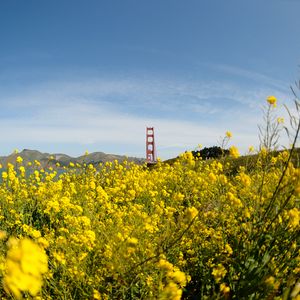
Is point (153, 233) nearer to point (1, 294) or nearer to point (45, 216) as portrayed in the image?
point (1, 294)

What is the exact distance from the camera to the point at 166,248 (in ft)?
6.03

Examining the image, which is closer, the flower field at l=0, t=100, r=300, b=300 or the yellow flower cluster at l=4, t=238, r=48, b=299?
the yellow flower cluster at l=4, t=238, r=48, b=299

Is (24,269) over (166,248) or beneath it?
over

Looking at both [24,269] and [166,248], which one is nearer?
[24,269]

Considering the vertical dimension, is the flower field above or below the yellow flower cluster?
below

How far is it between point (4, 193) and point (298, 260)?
471 cm

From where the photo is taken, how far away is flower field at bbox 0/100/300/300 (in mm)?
1813

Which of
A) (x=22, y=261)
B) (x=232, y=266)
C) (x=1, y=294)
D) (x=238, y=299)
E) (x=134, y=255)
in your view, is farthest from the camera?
(x=1, y=294)

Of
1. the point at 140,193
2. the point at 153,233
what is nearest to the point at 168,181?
the point at 140,193

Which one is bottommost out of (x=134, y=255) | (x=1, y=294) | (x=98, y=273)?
(x=1, y=294)

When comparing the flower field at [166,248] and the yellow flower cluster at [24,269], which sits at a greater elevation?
A: the yellow flower cluster at [24,269]

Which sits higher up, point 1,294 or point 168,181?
point 168,181

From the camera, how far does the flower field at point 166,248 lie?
181cm

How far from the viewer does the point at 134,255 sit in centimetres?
278
